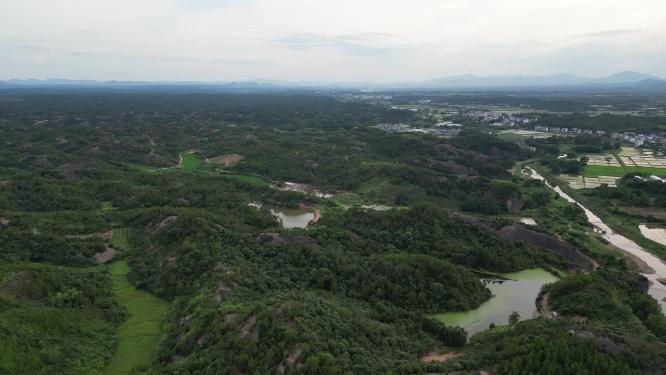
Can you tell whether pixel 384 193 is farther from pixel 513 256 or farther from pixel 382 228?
pixel 513 256

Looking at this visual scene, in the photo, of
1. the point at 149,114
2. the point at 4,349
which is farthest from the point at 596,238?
the point at 149,114

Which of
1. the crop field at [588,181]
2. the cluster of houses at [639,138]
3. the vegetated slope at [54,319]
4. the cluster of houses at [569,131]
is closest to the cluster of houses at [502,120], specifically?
the cluster of houses at [569,131]

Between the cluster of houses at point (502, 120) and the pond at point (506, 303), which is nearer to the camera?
the pond at point (506, 303)

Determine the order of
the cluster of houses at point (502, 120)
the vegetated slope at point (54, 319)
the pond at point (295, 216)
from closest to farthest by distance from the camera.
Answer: the vegetated slope at point (54, 319), the pond at point (295, 216), the cluster of houses at point (502, 120)

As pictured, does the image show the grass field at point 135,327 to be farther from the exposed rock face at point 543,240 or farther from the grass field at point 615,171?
the grass field at point 615,171

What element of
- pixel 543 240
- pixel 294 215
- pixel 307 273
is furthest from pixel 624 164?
pixel 307 273

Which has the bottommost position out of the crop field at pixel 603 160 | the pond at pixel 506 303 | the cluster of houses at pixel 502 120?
the pond at pixel 506 303

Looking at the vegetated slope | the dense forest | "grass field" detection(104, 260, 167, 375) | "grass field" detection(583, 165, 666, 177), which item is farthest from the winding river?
the vegetated slope
